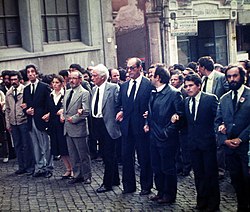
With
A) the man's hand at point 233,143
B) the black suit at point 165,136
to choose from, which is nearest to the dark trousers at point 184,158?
the black suit at point 165,136

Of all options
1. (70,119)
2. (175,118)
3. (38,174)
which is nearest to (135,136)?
(175,118)

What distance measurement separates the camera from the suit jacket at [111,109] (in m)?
9.12

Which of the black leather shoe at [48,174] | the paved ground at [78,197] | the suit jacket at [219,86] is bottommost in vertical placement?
the paved ground at [78,197]

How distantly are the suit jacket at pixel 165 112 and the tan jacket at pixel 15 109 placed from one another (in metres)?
3.51

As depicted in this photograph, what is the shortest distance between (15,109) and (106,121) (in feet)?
8.34

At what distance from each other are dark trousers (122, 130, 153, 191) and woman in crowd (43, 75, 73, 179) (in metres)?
1.68

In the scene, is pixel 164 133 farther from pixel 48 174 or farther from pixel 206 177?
pixel 48 174

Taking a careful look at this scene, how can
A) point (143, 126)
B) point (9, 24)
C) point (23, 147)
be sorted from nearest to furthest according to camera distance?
point (143, 126) < point (23, 147) < point (9, 24)

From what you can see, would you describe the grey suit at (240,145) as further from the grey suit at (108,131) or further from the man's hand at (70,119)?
the man's hand at (70,119)

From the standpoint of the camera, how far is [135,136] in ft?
28.8

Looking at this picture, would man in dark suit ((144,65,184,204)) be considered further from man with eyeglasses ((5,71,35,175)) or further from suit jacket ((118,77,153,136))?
man with eyeglasses ((5,71,35,175))

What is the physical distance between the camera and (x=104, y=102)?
9.23 m

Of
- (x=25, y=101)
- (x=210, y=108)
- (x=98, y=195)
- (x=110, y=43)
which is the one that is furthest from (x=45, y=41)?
(x=210, y=108)

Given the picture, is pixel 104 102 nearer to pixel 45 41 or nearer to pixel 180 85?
pixel 180 85
